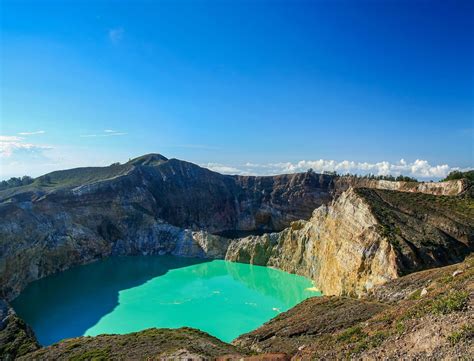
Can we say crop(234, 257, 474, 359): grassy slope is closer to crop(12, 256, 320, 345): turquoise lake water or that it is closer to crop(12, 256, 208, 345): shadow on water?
crop(12, 256, 320, 345): turquoise lake water

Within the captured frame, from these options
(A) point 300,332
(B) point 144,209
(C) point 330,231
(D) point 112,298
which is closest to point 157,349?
(A) point 300,332

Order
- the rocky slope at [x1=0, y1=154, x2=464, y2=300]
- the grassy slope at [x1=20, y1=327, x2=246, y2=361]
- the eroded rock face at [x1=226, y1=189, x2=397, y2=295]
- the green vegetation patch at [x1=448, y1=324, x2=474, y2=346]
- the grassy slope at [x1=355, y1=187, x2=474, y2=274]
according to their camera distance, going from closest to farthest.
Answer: the green vegetation patch at [x1=448, y1=324, x2=474, y2=346] < the grassy slope at [x1=20, y1=327, x2=246, y2=361] < the grassy slope at [x1=355, y1=187, x2=474, y2=274] < the eroded rock face at [x1=226, y1=189, x2=397, y2=295] < the rocky slope at [x1=0, y1=154, x2=464, y2=300]

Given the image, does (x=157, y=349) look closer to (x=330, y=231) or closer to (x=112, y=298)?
(x=112, y=298)

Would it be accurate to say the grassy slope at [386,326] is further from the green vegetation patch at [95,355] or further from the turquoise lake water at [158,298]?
the turquoise lake water at [158,298]

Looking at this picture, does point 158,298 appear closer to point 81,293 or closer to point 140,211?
point 81,293

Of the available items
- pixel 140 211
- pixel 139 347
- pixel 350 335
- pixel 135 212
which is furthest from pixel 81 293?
pixel 350 335

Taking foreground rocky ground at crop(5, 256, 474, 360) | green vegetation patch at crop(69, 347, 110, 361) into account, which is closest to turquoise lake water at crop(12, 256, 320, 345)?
foreground rocky ground at crop(5, 256, 474, 360)

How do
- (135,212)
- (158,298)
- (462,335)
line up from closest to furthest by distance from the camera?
1. (462,335)
2. (158,298)
3. (135,212)
